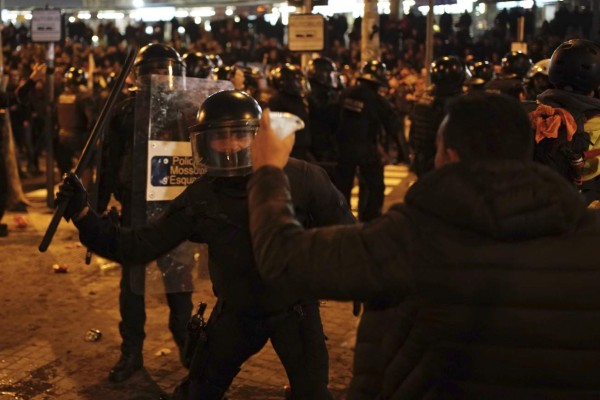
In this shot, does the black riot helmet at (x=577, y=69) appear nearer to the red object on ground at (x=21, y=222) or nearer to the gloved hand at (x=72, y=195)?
the gloved hand at (x=72, y=195)

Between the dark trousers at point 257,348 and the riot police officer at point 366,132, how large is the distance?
266 inches

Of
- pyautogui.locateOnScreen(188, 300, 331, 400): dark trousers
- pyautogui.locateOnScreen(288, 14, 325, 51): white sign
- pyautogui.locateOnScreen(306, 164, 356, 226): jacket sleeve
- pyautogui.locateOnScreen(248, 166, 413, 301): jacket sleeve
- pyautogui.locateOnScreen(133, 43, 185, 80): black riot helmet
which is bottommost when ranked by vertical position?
pyautogui.locateOnScreen(188, 300, 331, 400): dark trousers

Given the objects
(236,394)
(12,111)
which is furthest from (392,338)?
(12,111)

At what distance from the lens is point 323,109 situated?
11031mm

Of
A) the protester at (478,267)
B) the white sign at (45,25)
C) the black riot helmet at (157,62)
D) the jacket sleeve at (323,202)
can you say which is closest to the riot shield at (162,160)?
the black riot helmet at (157,62)

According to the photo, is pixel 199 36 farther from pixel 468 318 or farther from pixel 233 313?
pixel 468 318

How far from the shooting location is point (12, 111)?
17.2 metres

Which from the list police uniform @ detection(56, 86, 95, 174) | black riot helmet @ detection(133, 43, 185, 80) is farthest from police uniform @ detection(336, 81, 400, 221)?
black riot helmet @ detection(133, 43, 185, 80)

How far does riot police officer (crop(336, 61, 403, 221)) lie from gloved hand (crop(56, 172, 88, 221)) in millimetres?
6962

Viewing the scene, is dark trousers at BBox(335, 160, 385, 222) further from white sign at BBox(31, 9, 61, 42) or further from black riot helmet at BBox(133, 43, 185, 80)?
black riot helmet at BBox(133, 43, 185, 80)

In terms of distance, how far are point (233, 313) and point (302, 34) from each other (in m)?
10.5

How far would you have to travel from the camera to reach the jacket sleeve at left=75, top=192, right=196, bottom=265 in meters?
3.78

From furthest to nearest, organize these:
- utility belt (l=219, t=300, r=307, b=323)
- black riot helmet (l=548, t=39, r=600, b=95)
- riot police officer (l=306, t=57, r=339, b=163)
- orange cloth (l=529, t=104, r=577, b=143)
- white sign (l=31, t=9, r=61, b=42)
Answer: white sign (l=31, t=9, r=61, b=42) → riot police officer (l=306, t=57, r=339, b=163) → black riot helmet (l=548, t=39, r=600, b=95) → orange cloth (l=529, t=104, r=577, b=143) → utility belt (l=219, t=300, r=307, b=323)

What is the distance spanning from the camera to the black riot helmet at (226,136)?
12.6 ft
